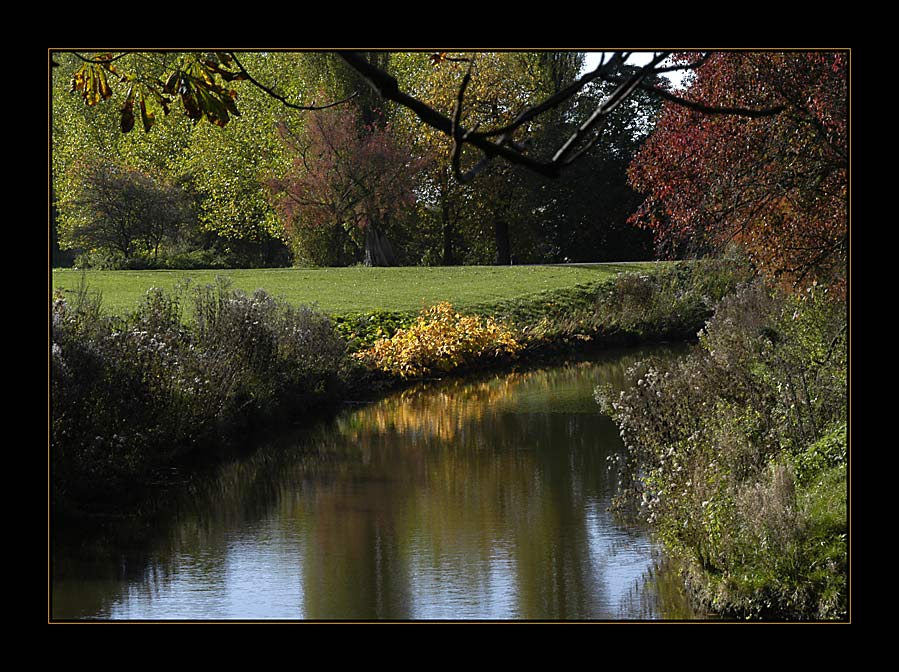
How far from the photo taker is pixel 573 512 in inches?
352

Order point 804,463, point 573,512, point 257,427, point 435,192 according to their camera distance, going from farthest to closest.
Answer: point 435,192 → point 257,427 → point 573,512 → point 804,463

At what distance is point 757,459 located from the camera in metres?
7.61

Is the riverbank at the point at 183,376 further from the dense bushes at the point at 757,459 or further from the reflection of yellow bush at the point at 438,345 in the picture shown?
the dense bushes at the point at 757,459

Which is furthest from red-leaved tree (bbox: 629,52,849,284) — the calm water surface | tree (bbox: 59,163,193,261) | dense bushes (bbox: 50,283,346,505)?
tree (bbox: 59,163,193,261)

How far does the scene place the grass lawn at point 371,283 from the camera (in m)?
→ 20.3

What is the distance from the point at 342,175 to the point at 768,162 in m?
17.9

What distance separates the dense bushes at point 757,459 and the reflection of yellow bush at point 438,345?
5181 millimetres

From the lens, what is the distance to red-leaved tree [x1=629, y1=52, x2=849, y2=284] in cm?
784

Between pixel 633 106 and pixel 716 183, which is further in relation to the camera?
pixel 633 106

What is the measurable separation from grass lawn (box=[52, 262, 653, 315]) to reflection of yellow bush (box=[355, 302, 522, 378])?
2.22 meters

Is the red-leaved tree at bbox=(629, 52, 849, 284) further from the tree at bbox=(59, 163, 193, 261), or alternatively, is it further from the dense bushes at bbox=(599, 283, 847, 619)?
the tree at bbox=(59, 163, 193, 261)

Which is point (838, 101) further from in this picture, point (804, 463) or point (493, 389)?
point (493, 389)
